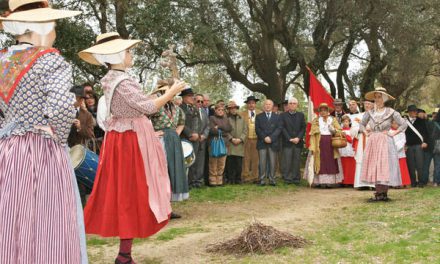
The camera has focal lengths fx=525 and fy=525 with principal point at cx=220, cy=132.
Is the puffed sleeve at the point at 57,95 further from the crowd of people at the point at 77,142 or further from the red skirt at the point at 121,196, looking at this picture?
the red skirt at the point at 121,196

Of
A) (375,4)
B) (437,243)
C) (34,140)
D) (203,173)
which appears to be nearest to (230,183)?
(203,173)

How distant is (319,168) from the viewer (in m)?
11.8

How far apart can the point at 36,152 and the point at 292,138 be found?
928 cm

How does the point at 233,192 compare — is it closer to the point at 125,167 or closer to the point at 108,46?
the point at 125,167

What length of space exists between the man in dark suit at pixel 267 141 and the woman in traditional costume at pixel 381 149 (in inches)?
129

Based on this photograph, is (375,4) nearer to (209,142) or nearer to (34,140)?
(209,142)

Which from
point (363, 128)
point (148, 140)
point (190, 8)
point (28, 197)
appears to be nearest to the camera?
point (28, 197)

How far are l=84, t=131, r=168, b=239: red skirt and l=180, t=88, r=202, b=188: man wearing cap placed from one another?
224 inches

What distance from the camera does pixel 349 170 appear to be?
1196 cm

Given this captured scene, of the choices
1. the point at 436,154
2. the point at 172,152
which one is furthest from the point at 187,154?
the point at 436,154

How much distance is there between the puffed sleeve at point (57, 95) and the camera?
3.38 meters

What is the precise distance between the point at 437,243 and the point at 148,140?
3074 millimetres

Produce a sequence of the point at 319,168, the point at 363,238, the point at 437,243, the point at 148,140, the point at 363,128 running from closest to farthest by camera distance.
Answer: the point at 148,140 < the point at 437,243 < the point at 363,238 < the point at 363,128 < the point at 319,168

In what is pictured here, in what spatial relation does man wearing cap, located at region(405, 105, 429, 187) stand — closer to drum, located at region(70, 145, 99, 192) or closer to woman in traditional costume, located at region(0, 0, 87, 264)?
drum, located at region(70, 145, 99, 192)
